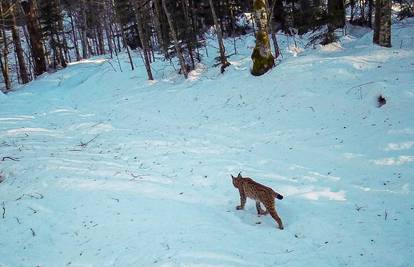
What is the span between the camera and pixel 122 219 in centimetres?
821

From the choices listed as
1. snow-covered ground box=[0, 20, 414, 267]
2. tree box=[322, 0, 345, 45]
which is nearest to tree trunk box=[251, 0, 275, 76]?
snow-covered ground box=[0, 20, 414, 267]

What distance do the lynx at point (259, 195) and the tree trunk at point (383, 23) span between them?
9.87 metres

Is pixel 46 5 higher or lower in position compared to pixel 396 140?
higher

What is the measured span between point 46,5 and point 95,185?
80.0ft

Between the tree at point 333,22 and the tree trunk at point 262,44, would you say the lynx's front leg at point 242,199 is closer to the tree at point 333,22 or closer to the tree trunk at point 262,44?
the tree trunk at point 262,44

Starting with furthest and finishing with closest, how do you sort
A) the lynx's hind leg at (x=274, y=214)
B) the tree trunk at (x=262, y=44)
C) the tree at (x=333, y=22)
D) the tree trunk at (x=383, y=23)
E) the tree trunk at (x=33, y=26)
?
the tree trunk at (x=33, y=26) < the tree trunk at (x=262, y=44) < the tree at (x=333, y=22) < the tree trunk at (x=383, y=23) < the lynx's hind leg at (x=274, y=214)

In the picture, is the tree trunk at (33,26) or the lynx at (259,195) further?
the tree trunk at (33,26)

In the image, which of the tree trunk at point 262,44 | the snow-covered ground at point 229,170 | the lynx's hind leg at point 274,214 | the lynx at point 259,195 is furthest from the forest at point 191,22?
the lynx's hind leg at point 274,214

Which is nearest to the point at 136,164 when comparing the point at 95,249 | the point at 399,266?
the point at 95,249

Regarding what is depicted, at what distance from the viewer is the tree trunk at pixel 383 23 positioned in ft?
45.6

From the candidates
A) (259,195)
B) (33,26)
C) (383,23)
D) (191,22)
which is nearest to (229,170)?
(259,195)

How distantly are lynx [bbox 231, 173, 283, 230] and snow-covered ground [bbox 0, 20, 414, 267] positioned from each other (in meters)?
0.24

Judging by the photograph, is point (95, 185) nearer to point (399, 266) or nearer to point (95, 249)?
point (95, 249)

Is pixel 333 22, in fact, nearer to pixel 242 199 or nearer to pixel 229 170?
pixel 229 170
